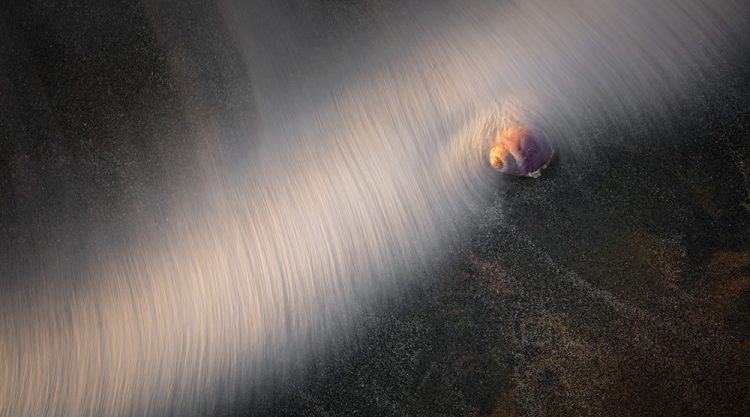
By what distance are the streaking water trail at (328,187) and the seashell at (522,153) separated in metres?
0.01

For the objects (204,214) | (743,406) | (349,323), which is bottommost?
(743,406)

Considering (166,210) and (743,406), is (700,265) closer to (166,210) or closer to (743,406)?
(743,406)

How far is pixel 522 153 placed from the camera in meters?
0.46

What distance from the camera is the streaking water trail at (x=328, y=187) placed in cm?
46

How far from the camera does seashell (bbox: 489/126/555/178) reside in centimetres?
46

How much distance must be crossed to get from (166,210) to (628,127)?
443 mm

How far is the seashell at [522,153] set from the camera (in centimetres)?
46

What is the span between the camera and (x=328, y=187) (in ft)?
1.63

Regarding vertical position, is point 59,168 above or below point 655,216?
above

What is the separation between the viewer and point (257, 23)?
0.51 meters

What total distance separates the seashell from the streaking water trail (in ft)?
0.04

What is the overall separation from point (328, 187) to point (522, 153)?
0.60ft

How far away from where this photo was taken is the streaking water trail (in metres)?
0.46

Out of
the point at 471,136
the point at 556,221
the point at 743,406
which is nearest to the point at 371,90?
the point at 471,136
